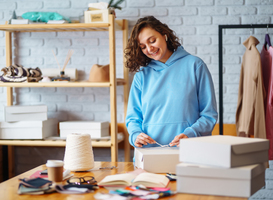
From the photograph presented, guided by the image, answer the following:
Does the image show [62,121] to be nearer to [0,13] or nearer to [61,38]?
[61,38]

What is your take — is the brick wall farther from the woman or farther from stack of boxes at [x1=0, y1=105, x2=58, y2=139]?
the woman

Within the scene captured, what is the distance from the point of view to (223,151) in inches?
42.1

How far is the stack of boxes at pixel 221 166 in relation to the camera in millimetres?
1080

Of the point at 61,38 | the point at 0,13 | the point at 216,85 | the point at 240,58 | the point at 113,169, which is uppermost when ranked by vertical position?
the point at 0,13

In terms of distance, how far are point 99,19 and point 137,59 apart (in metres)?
0.84

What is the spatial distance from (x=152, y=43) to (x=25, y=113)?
137 cm

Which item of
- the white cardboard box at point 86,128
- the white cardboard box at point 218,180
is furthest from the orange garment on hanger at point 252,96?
the white cardboard box at point 218,180

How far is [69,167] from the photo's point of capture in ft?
4.75

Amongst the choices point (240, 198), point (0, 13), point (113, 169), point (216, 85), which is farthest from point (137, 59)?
point (0, 13)

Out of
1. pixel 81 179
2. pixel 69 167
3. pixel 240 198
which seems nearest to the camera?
pixel 240 198

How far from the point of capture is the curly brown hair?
175cm

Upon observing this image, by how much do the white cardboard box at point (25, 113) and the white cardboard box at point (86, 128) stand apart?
0.62 ft

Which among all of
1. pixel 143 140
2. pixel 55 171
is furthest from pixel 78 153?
pixel 143 140

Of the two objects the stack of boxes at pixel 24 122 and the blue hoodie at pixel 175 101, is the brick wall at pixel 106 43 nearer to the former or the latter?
the stack of boxes at pixel 24 122
